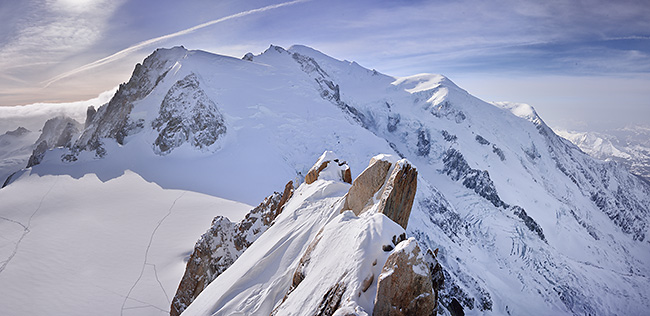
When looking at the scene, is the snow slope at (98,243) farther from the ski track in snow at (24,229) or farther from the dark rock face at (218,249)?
the dark rock face at (218,249)

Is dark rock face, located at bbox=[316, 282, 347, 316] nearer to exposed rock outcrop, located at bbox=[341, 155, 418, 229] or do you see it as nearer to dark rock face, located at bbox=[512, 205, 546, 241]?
exposed rock outcrop, located at bbox=[341, 155, 418, 229]

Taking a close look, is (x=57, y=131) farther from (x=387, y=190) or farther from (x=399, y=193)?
(x=399, y=193)

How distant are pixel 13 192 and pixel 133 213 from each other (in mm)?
23658

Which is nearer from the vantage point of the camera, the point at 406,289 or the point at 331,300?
the point at 406,289

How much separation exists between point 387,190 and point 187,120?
41.8 meters

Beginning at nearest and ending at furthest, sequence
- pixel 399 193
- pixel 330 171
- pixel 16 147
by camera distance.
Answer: pixel 399 193 < pixel 330 171 < pixel 16 147

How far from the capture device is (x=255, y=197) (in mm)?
35438

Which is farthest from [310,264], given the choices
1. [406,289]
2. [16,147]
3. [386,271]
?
[16,147]

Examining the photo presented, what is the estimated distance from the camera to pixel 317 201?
642 inches

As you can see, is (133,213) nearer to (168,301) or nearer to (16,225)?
(16,225)

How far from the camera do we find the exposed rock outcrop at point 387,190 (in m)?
11.6

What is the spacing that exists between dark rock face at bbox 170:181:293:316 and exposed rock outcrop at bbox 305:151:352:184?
2472mm

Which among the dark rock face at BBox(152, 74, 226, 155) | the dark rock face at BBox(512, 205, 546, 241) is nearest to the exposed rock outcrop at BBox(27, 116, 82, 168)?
the dark rock face at BBox(152, 74, 226, 155)

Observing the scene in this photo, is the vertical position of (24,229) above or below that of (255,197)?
below
